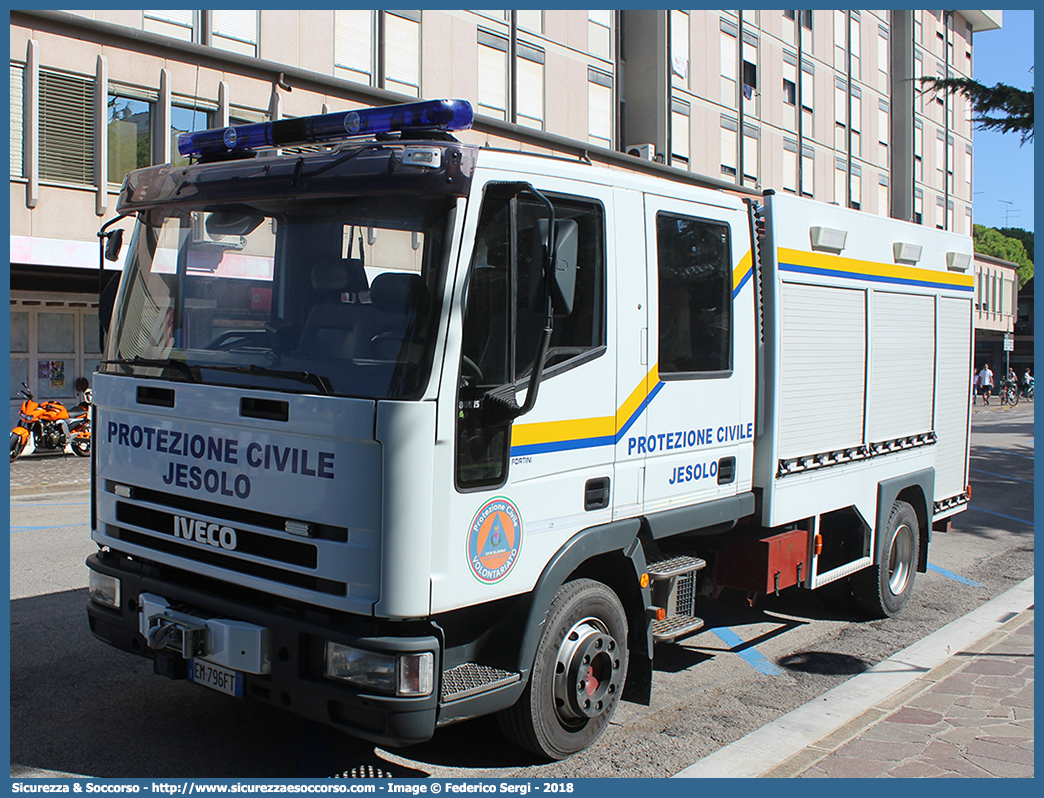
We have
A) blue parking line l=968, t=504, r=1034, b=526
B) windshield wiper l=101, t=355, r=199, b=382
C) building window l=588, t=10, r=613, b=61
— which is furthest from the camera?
building window l=588, t=10, r=613, b=61

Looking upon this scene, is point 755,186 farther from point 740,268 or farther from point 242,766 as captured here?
point 242,766

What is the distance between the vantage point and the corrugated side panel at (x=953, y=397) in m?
7.77

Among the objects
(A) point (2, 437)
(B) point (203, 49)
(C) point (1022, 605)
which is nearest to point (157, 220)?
(A) point (2, 437)

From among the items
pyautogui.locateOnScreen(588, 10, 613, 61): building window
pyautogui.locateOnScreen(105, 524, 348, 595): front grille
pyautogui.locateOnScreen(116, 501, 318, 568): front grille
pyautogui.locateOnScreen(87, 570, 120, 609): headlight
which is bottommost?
pyautogui.locateOnScreen(87, 570, 120, 609): headlight

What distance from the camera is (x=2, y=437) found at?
846cm

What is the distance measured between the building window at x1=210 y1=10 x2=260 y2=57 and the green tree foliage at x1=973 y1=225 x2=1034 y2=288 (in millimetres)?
69411

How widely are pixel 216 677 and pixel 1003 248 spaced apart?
86458mm

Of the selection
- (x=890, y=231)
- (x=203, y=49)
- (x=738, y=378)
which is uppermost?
(x=203, y=49)

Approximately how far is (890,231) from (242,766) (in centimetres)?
568

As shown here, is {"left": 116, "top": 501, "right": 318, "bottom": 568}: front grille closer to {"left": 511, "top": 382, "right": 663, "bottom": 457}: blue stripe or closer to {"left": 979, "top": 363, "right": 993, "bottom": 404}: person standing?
{"left": 511, "top": 382, "right": 663, "bottom": 457}: blue stripe

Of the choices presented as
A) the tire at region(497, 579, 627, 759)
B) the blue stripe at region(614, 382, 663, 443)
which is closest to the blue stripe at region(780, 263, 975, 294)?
the blue stripe at region(614, 382, 663, 443)

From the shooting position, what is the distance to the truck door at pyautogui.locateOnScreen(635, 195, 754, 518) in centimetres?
476

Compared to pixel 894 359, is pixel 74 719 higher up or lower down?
lower down

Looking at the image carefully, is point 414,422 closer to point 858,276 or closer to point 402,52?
point 858,276
